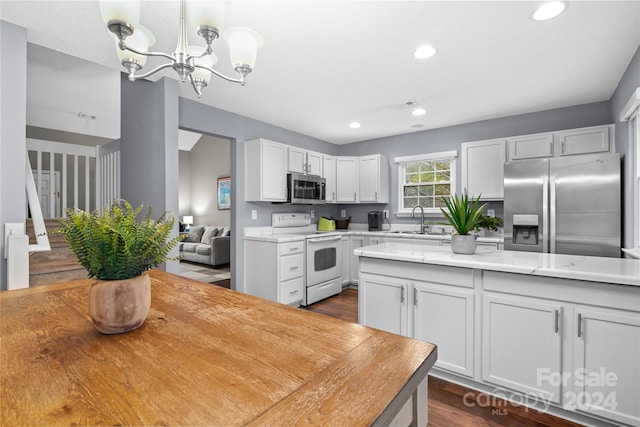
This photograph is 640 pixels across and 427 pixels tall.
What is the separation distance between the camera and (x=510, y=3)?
5.99ft

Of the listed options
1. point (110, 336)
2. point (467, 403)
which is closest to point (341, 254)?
point (467, 403)

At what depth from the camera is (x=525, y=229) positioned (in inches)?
127

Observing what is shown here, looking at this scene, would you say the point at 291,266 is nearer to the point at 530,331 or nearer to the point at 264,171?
the point at 264,171

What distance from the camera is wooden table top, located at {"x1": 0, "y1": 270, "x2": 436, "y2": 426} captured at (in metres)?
0.55

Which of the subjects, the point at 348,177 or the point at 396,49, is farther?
the point at 348,177

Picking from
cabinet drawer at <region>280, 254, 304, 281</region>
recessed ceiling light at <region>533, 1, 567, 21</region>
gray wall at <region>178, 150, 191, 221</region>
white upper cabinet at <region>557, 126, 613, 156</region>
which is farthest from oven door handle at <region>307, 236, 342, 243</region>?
gray wall at <region>178, 150, 191, 221</region>

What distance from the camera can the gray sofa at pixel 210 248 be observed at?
617cm

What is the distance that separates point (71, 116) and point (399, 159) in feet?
19.6

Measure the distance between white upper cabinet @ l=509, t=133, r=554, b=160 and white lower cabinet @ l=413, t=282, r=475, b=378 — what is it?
8.48ft

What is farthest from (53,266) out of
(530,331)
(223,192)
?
(223,192)

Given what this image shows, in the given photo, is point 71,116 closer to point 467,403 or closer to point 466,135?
point 466,135

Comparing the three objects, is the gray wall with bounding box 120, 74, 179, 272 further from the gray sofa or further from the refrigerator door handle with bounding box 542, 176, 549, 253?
the refrigerator door handle with bounding box 542, 176, 549, 253

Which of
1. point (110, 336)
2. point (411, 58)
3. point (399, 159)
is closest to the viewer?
point (110, 336)

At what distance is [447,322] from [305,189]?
2.81 meters
